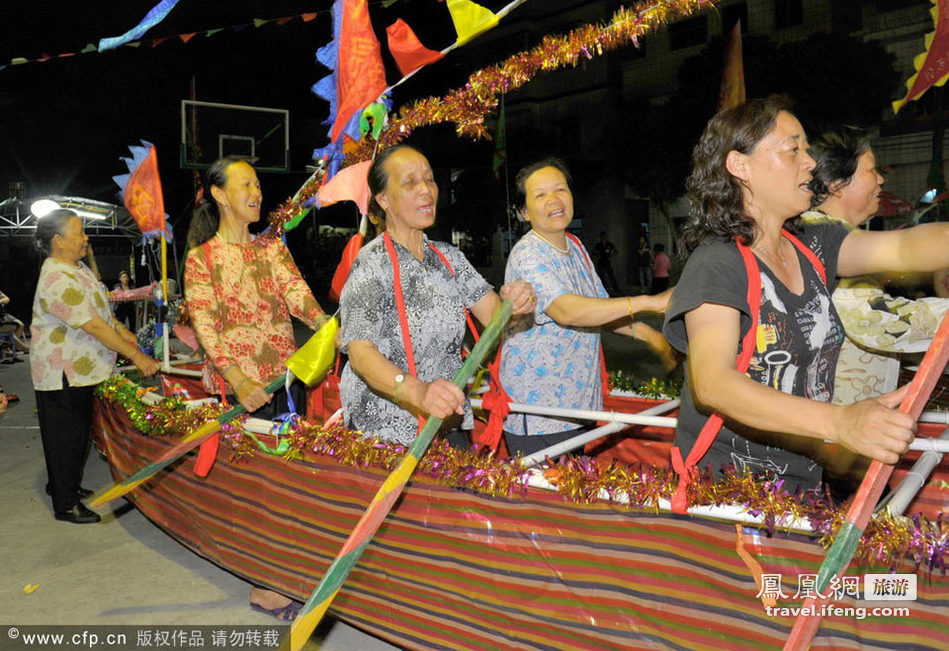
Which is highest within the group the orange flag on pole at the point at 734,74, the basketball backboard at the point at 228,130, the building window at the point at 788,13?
the building window at the point at 788,13

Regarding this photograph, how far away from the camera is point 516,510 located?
2268 mm

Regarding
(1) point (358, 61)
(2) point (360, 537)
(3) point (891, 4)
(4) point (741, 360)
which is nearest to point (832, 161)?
(4) point (741, 360)

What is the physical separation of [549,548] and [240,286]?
228 centimetres

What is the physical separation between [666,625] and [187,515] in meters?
2.67

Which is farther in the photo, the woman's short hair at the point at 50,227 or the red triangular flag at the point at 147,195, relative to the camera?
the red triangular flag at the point at 147,195

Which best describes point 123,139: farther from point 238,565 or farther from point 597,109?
point 238,565

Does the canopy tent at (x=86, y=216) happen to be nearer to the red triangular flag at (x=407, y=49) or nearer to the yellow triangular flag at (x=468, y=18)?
the red triangular flag at (x=407, y=49)

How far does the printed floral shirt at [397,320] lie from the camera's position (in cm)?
259

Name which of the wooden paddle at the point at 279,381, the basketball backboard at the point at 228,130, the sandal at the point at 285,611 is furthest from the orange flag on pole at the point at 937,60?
the basketball backboard at the point at 228,130

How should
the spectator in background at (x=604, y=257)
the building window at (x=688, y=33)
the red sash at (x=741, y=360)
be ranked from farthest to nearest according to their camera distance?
the building window at (x=688, y=33)
the spectator in background at (x=604, y=257)
the red sash at (x=741, y=360)

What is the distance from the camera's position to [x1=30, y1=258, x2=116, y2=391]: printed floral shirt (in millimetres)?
4488

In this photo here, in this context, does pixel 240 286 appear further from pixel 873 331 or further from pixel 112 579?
pixel 873 331

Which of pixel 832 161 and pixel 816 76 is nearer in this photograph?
pixel 832 161

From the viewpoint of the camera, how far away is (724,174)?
6.40ft
